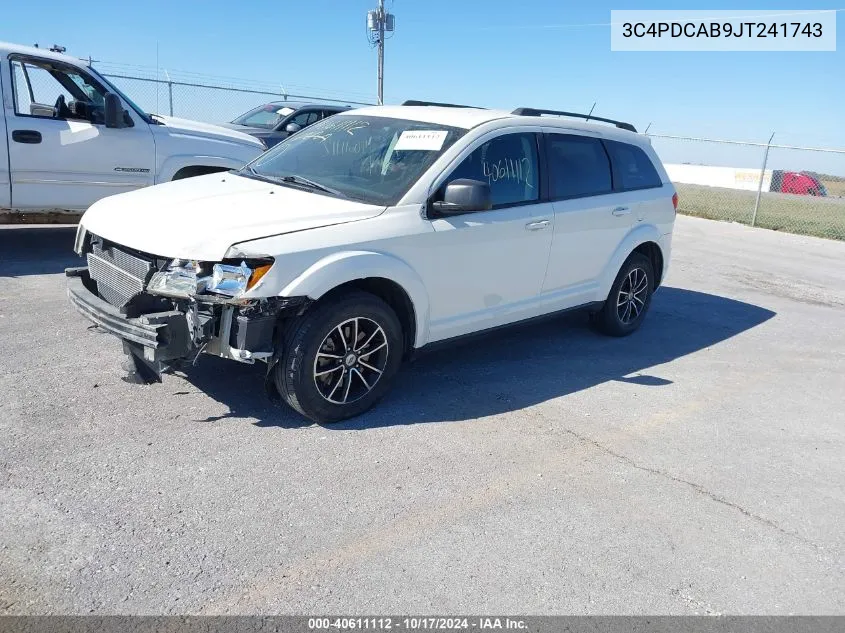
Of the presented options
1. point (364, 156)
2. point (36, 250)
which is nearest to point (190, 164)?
point (36, 250)

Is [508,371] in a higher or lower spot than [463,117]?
lower

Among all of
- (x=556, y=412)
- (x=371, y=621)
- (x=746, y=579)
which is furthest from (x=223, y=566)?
(x=556, y=412)

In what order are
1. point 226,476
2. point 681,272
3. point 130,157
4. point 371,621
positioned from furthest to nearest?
1. point 681,272
2. point 130,157
3. point 226,476
4. point 371,621

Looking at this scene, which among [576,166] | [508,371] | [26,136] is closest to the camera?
[508,371]

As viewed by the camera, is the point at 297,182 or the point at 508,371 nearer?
the point at 297,182

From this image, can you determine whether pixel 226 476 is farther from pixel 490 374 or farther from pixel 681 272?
pixel 681 272

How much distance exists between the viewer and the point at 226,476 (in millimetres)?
3625

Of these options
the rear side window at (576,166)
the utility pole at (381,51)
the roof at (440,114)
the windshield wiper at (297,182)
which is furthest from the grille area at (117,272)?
the utility pole at (381,51)

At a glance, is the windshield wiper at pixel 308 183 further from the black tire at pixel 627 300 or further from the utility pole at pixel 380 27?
the utility pole at pixel 380 27

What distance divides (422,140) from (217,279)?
1816 millimetres

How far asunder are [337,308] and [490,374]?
1692 mm

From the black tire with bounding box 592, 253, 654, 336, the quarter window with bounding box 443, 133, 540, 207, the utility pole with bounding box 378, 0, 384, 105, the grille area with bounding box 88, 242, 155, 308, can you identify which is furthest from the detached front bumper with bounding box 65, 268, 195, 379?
the utility pole with bounding box 378, 0, 384, 105

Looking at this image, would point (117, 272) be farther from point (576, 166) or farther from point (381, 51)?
point (381, 51)

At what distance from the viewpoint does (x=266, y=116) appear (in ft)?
45.1
